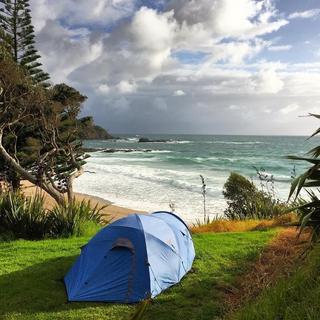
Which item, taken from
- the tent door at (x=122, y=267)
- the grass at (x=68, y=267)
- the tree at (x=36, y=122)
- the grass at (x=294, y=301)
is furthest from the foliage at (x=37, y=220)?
the grass at (x=294, y=301)

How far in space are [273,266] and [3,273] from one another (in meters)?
4.85

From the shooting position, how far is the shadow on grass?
666cm

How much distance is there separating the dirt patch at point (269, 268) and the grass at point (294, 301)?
1.26 ft

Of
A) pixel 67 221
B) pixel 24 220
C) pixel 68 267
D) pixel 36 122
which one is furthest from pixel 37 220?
pixel 36 122

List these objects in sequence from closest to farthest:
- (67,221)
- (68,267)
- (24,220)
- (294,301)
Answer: (294,301) → (68,267) → (24,220) → (67,221)

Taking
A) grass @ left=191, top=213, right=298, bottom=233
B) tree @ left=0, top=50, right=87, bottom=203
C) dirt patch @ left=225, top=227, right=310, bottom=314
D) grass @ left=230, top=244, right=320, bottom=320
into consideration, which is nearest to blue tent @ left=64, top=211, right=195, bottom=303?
dirt patch @ left=225, top=227, right=310, bottom=314

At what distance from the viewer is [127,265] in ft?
23.8

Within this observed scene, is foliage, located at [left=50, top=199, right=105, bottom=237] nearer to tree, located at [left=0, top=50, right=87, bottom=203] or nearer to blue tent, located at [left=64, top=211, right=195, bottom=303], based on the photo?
tree, located at [left=0, top=50, right=87, bottom=203]

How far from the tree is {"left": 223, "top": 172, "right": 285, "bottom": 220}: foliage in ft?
18.8

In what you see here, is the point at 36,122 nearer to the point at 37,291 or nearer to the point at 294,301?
the point at 37,291

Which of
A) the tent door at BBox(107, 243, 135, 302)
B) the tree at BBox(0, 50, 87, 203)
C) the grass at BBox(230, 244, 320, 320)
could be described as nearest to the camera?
the grass at BBox(230, 244, 320, 320)

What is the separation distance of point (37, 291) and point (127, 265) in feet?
5.02

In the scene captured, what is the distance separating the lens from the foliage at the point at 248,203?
14.2 meters

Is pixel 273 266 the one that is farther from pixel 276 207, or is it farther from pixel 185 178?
pixel 185 178
